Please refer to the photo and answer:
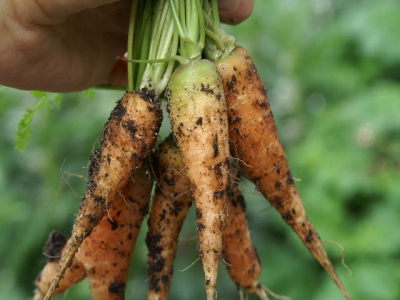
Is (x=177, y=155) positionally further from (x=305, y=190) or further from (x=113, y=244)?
(x=305, y=190)

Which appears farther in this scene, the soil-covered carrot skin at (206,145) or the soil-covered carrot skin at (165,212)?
the soil-covered carrot skin at (165,212)

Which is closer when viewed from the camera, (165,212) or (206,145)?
(206,145)

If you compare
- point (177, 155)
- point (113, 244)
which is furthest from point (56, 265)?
point (177, 155)

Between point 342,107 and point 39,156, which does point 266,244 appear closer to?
point 342,107

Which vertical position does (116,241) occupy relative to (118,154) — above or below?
below

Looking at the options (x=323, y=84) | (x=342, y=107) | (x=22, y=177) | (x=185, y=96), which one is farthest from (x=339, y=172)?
(x=22, y=177)

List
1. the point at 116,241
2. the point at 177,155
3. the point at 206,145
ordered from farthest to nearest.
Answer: the point at 116,241 → the point at 177,155 → the point at 206,145

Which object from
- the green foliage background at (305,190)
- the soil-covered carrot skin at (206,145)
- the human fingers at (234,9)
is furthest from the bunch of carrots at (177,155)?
the green foliage background at (305,190)

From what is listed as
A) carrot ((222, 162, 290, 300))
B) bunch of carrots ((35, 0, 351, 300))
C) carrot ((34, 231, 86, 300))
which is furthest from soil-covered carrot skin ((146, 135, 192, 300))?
carrot ((34, 231, 86, 300))

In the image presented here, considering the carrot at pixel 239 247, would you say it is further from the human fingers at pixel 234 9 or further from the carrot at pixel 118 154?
the human fingers at pixel 234 9
